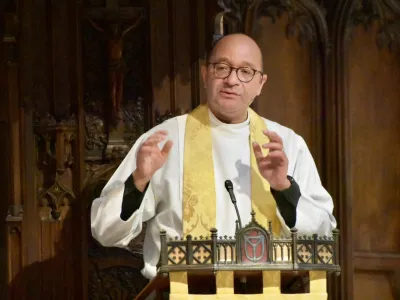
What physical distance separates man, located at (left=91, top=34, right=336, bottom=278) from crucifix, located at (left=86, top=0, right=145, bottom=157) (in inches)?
26.8

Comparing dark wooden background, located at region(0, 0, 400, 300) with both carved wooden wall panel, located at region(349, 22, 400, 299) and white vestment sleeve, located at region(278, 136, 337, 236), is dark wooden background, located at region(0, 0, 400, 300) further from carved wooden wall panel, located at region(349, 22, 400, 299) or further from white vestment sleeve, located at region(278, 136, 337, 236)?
white vestment sleeve, located at region(278, 136, 337, 236)

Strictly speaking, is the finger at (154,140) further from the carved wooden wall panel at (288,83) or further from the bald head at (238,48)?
the carved wooden wall panel at (288,83)

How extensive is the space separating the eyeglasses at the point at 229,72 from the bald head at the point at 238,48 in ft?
0.10

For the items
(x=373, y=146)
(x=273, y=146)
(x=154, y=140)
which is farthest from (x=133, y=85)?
(x=273, y=146)

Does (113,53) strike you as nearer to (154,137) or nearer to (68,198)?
(68,198)

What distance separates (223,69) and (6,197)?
151 centimetres

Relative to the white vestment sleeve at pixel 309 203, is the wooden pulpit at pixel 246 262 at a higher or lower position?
lower

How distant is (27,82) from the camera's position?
510 cm

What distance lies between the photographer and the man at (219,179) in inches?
160

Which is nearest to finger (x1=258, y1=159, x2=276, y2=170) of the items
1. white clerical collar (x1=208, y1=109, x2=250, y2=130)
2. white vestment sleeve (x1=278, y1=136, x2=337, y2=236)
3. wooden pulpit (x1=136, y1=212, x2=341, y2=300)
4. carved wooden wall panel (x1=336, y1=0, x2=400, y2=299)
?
white vestment sleeve (x1=278, y1=136, x2=337, y2=236)

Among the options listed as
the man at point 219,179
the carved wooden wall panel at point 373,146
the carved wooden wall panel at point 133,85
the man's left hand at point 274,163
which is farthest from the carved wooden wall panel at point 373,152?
the man's left hand at point 274,163

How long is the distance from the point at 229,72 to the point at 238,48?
103 millimetres

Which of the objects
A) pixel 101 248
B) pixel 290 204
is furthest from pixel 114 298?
pixel 290 204

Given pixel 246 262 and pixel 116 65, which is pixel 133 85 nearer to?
pixel 116 65
